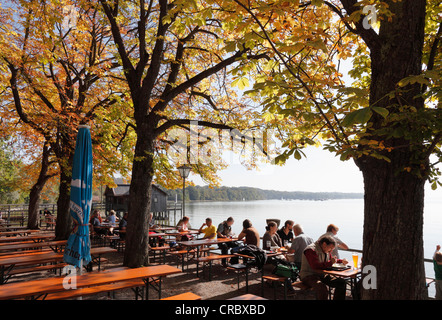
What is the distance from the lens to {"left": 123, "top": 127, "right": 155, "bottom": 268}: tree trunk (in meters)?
7.99

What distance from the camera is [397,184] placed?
115 inches

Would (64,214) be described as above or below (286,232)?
above

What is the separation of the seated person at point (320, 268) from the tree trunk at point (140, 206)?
4.26 meters

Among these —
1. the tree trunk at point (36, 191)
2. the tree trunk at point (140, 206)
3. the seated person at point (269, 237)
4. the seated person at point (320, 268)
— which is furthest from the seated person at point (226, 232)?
the tree trunk at point (36, 191)

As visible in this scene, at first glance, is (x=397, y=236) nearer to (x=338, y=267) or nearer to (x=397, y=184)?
(x=397, y=184)

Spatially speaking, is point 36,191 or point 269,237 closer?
point 269,237

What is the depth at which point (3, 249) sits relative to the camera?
24.3 feet

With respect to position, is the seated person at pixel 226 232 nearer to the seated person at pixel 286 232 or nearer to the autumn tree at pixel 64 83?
the seated person at pixel 286 232

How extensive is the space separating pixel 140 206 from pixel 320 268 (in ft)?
15.6

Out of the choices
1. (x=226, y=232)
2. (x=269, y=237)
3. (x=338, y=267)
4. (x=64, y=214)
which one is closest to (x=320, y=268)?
(x=338, y=267)

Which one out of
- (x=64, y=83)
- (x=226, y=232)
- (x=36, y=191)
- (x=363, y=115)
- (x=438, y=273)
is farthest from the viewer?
(x=36, y=191)

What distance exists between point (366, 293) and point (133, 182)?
6522 mm

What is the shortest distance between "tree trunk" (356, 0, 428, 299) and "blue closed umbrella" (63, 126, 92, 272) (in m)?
4.04
